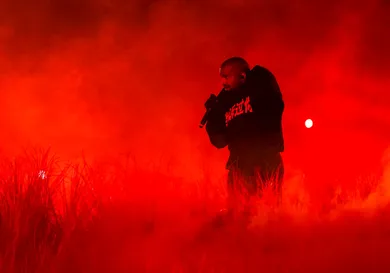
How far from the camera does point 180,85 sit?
9039 millimetres

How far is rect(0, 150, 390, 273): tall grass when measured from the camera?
237cm

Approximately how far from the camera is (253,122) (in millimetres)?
4129

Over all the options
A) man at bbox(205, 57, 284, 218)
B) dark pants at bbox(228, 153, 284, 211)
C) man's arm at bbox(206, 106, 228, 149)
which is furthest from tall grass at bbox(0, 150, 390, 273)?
man's arm at bbox(206, 106, 228, 149)

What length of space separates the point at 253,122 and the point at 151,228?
A: 146 cm

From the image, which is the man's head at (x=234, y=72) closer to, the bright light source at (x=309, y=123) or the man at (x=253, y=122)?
the man at (x=253, y=122)

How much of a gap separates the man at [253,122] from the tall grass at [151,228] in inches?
25.0

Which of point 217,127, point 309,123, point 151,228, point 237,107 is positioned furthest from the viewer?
point 309,123

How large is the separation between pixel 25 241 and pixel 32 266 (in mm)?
189

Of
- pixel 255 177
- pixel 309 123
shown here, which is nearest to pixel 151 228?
pixel 255 177

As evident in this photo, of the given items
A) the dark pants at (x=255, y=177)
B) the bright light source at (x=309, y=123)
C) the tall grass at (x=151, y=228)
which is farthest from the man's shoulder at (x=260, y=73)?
the bright light source at (x=309, y=123)

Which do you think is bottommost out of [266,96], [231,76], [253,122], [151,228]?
[151,228]

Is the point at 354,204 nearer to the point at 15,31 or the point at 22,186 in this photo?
the point at 22,186

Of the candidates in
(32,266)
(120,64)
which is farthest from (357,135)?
(32,266)

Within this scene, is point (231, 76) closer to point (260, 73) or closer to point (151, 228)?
point (260, 73)
